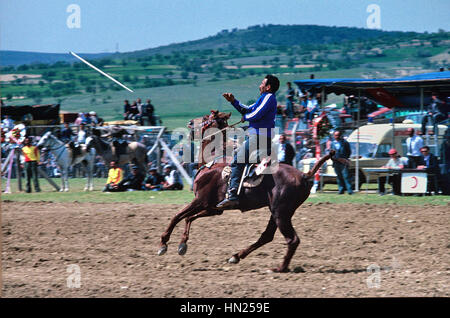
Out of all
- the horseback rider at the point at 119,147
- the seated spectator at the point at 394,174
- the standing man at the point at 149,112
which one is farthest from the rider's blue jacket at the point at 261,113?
the standing man at the point at 149,112

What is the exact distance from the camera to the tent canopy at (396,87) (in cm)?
1794

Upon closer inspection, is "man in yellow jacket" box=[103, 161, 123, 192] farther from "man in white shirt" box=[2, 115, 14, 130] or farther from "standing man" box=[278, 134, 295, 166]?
"man in white shirt" box=[2, 115, 14, 130]

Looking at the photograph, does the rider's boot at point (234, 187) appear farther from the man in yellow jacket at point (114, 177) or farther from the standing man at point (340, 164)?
the man in yellow jacket at point (114, 177)

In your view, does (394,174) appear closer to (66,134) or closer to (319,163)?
(319,163)

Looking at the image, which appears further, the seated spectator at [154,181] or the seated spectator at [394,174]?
the seated spectator at [154,181]

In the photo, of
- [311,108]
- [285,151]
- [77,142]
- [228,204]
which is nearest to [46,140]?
[77,142]

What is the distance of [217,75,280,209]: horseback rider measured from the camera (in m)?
10.1

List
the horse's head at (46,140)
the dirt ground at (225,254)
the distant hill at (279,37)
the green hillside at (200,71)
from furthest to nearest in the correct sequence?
1. the distant hill at (279,37)
2. the green hillside at (200,71)
3. the horse's head at (46,140)
4. the dirt ground at (225,254)

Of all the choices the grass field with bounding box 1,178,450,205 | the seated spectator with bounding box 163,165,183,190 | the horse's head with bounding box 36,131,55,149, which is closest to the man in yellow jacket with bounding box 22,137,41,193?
the horse's head with bounding box 36,131,55,149

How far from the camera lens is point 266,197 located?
10273 millimetres

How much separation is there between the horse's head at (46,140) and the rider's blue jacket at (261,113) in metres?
13.5
